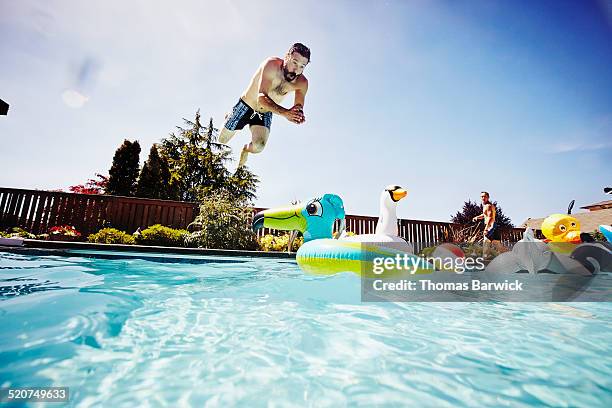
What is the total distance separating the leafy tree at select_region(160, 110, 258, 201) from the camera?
18047mm

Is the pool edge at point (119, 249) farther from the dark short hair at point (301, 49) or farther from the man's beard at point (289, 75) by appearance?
the dark short hair at point (301, 49)

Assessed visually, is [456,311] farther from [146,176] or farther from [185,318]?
[146,176]

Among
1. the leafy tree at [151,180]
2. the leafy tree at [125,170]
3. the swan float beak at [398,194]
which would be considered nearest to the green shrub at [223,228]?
the swan float beak at [398,194]

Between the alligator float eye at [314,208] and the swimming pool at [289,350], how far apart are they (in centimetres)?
158

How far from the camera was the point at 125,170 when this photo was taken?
14.8 m

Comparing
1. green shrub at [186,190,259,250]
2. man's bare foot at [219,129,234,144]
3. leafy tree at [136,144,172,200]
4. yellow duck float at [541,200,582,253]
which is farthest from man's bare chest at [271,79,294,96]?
leafy tree at [136,144,172,200]

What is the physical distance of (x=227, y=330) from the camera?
73.2 inches

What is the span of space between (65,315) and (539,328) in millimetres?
3193

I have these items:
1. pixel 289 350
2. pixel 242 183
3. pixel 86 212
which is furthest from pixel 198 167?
pixel 289 350

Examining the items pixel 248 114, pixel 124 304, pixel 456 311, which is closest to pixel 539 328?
pixel 456 311

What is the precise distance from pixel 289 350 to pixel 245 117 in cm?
427

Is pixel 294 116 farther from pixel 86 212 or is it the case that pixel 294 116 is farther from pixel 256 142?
pixel 86 212

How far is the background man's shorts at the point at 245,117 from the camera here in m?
5.04

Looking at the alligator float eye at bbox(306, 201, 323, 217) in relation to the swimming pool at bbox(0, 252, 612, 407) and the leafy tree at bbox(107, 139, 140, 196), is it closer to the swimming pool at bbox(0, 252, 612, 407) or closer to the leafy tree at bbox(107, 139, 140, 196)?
the swimming pool at bbox(0, 252, 612, 407)
